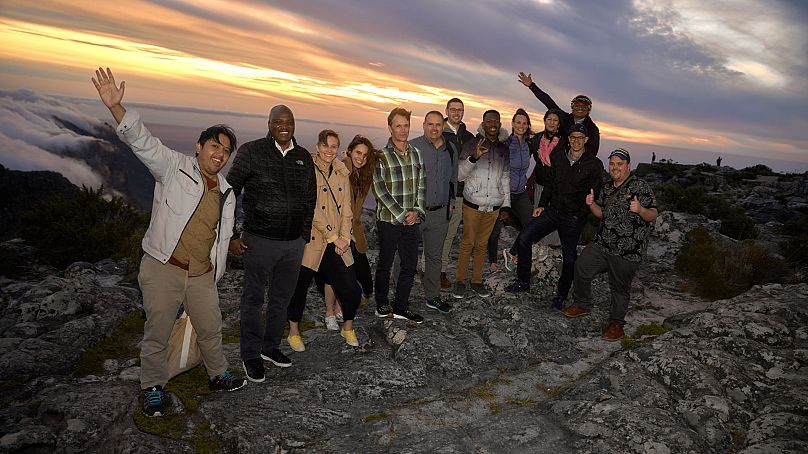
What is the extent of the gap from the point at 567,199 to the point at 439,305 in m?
2.65

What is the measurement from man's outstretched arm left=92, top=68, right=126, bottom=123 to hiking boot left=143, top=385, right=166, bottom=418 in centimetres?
258

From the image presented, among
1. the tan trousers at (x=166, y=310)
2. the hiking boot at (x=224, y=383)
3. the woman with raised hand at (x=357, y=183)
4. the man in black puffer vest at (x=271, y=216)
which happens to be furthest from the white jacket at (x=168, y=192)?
the woman with raised hand at (x=357, y=183)

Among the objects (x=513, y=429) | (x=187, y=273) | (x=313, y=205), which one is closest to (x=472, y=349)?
(x=513, y=429)

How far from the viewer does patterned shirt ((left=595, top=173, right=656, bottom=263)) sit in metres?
6.33

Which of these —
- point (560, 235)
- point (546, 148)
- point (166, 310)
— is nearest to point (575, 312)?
point (560, 235)

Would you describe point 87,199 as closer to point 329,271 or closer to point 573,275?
point 329,271

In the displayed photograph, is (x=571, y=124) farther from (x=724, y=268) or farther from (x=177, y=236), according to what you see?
(x=177, y=236)

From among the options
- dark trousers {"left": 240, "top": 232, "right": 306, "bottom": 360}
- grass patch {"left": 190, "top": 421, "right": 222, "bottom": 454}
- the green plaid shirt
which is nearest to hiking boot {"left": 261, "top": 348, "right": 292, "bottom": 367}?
dark trousers {"left": 240, "top": 232, "right": 306, "bottom": 360}

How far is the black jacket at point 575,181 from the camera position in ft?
22.8

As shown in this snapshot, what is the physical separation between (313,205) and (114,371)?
3305 mm

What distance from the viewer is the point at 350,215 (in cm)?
580

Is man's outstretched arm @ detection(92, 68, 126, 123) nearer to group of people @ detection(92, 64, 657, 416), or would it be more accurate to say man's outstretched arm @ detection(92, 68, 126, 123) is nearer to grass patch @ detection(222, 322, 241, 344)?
group of people @ detection(92, 64, 657, 416)

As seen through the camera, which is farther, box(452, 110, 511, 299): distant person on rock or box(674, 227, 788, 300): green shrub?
box(674, 227, 788, 300): green shrub

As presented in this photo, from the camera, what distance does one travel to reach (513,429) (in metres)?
4.61
